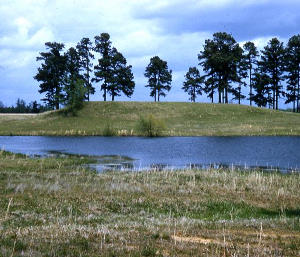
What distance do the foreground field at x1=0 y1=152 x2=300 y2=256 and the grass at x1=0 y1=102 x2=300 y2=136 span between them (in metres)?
59.8

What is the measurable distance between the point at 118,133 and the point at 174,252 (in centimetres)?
7761

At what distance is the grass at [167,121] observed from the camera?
91.1 m

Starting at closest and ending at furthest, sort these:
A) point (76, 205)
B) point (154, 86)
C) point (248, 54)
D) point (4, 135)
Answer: point (76, 205), point (4, 135), point (248, 54), point (154, 86)

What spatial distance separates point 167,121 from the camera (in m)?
106

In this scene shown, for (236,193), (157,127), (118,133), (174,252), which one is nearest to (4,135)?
(118,133)

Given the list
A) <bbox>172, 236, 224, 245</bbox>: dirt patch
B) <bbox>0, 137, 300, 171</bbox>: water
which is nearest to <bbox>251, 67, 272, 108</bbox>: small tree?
<bbox>0, 137, 300, 171</bbox>: water

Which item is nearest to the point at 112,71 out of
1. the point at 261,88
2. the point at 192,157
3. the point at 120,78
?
the point at 120,78

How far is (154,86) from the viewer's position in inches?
5645

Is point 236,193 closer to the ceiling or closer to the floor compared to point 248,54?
closer to the floor

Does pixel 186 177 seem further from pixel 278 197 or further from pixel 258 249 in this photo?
pixel 258 249

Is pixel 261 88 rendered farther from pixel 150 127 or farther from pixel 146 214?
pixel 146 214

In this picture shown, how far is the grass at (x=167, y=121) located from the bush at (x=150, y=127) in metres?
1.84

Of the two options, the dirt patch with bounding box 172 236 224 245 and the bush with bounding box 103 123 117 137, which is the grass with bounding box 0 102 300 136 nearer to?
the bush with bounding box 103 123 117 137

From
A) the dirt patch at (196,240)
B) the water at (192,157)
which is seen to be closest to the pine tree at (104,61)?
the water at (192,157)
